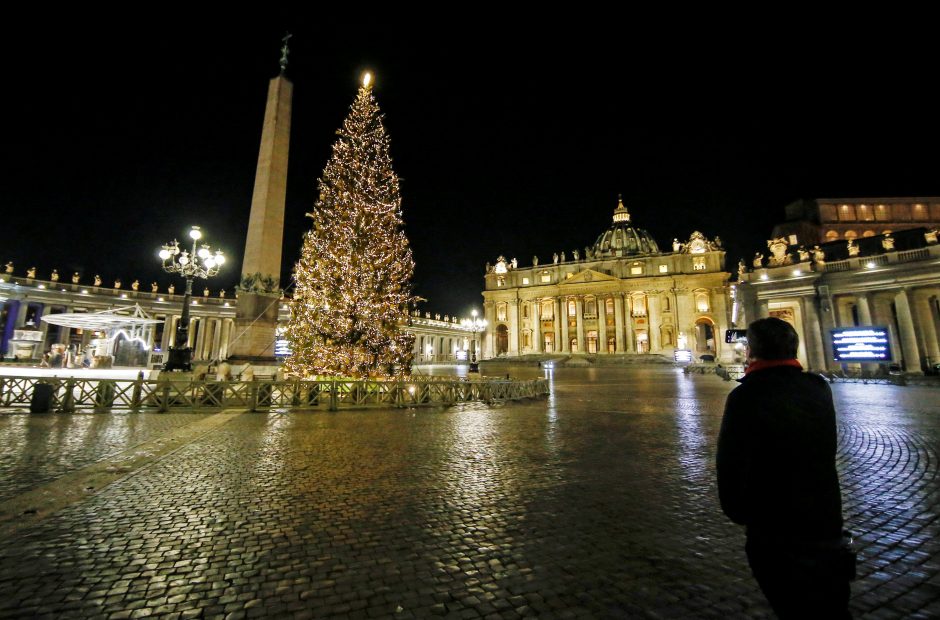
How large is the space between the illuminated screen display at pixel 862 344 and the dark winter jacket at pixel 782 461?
2844cm

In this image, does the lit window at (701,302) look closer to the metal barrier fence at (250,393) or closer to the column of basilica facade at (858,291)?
the column of basilica facade at (858,291)

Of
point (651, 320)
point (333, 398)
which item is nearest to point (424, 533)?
point (333, 398)

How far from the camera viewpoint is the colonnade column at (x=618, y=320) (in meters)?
76.4

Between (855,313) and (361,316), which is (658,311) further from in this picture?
(361,316)

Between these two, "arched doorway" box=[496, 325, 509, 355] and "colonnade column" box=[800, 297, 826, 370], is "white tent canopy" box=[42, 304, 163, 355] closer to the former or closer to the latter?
"colonnade column" box=[800, 297, 826, 370]

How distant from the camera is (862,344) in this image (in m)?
23.5

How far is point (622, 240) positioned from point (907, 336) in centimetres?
6871

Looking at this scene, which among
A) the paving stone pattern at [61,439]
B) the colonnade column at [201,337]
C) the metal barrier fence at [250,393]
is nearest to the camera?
the paving stone pattern at [61,439]

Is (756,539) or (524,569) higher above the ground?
(756,539)

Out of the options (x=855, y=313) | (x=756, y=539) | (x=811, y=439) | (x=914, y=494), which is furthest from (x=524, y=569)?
(x=855, y=313)

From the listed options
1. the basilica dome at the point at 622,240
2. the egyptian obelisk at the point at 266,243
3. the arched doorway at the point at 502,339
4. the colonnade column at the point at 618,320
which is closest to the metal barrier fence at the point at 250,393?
the egyptian obelisk at the point at 266,243

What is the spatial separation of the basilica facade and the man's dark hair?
7199cm

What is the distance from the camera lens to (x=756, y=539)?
81.9 inches

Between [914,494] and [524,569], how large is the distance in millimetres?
5443
